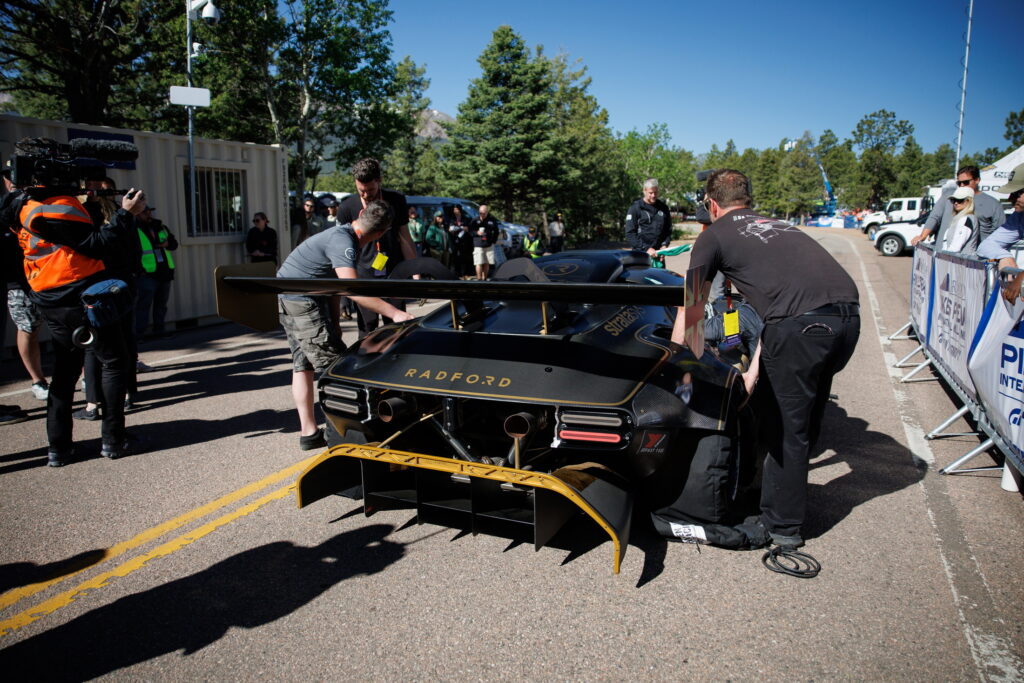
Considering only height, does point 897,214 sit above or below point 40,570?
above

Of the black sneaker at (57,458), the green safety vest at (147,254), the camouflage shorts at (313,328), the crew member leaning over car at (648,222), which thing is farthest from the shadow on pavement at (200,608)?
the crew member leaning over car at (648,222)

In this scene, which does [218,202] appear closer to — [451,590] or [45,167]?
[45,167]

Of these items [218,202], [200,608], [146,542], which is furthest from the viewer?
[218,202]

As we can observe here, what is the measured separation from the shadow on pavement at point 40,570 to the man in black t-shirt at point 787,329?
9.29 ft

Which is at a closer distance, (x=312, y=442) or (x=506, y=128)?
(x=312, y=442)

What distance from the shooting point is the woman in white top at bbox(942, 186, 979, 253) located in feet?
24.3

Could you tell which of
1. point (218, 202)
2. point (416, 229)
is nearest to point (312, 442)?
point (218, 202)

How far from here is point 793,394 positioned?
2.87 m

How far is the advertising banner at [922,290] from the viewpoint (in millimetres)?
6980

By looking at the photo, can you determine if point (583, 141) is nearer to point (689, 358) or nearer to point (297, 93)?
point (297, 93)

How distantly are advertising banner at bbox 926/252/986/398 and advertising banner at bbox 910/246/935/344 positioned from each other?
23 centimetres

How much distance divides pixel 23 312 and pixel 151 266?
1765 mm

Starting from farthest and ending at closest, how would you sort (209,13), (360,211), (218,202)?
(209,13), (218,202), (360,211)

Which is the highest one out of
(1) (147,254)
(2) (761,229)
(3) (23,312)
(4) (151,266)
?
(2) (761,229)
